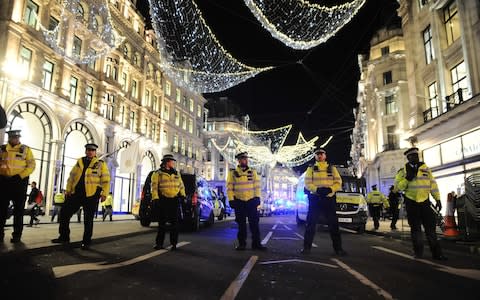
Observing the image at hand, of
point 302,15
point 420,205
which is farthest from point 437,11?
point 420,205

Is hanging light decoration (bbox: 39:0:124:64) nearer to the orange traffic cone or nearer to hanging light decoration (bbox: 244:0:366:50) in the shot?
hanging light decoration (bbox: 244:0:366:50)

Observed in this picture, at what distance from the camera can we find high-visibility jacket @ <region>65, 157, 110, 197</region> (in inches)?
284

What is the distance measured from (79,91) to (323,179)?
25514mm

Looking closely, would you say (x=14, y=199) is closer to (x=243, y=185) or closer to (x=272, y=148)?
(x=243, y=185)

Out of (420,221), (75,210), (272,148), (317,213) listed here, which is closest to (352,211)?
(420,221)

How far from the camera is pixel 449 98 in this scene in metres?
18.7

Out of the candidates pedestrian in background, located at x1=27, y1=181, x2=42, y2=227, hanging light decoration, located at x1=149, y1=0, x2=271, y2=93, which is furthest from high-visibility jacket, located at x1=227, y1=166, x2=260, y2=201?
pedestrian in background, located at x1=27, y1=181, x2=42, y2=227

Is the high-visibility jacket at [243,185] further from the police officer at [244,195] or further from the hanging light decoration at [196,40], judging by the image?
the hanging light decoration at [196,40]

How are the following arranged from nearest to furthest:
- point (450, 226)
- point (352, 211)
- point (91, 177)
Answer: point (91, 177), point (450, 226), point (352, 211)

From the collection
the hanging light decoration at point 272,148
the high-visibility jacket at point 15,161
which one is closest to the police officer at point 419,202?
the high-visibility jacket at point 15,161

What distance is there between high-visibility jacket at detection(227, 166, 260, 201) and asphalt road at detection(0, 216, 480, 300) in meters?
1.36

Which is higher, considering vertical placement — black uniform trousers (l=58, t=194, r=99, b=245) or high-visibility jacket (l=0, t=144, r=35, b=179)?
high-visibility jacket (l=0, t=144, r=35, b=179)

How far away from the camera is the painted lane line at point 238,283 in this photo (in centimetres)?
355

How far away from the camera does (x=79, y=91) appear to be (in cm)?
2775
